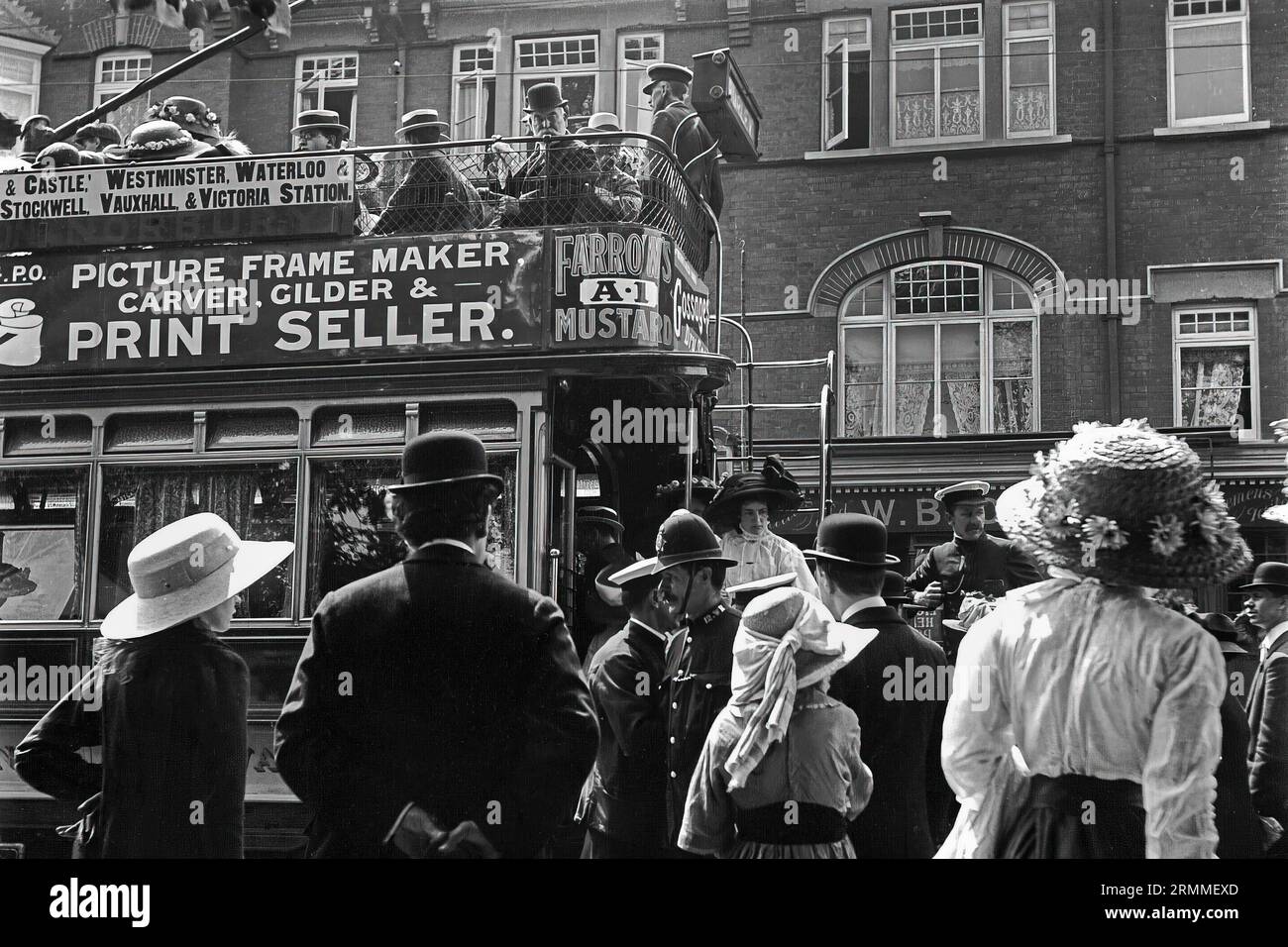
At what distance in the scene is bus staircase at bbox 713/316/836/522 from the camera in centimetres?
425

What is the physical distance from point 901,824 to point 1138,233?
6.85ft

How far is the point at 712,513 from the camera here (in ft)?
15.3

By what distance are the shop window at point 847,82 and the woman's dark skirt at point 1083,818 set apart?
101 inches

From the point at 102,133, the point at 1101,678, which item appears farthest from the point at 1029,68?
the point at 102,133

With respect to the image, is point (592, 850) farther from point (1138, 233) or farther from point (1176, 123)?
point (1176, 123)

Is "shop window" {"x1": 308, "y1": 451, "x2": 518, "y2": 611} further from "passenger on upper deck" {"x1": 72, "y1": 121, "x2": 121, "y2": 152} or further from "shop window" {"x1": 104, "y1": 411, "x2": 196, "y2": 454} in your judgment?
"passenger on upper deck" {"x1": 72, "y1": 121, "x2": 121, "y2": 152}

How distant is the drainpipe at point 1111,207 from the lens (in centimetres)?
387

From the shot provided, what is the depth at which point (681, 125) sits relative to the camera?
180 inches

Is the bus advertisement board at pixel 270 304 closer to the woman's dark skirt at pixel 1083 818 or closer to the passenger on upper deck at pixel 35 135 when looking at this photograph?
the passenger on upper deck at pixel 35 135

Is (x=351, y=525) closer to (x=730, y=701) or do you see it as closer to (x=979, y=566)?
(x=730, y=701)

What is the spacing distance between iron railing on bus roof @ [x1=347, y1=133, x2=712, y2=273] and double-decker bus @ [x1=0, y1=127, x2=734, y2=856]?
0.04 feet

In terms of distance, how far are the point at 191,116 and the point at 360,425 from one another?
147cm

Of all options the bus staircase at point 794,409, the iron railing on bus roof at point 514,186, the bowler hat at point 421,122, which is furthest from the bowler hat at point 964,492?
the bowler hat at point 421,122

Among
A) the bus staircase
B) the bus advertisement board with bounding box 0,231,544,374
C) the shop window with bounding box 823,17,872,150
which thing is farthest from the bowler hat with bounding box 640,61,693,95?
the bus staircase
